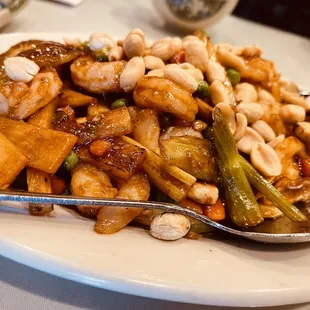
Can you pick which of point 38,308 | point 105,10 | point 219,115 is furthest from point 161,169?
point 105,10

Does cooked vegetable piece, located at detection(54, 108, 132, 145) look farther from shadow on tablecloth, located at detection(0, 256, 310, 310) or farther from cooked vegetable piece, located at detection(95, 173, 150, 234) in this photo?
shadow on tablecloth, located at detection(0, 256, 310, 310)

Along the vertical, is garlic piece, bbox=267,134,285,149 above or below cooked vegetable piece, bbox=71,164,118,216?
above

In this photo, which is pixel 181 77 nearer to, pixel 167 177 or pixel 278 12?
pixel 167 177

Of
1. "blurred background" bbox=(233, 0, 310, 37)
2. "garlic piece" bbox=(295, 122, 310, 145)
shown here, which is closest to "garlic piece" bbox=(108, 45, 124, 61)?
"garlic piece" bbox=(295, 122, 310, 145)

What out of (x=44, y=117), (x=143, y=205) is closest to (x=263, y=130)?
(x=143, y=205)

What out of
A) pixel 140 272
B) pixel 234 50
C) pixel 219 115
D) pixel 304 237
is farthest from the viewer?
pixel 234 50

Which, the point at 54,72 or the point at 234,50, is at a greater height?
the point at 234,50

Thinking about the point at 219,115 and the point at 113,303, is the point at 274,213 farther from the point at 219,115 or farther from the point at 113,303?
the point at 113,303

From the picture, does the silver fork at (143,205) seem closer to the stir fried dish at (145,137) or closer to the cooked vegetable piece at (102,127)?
the stir fried dish at (145,137)
